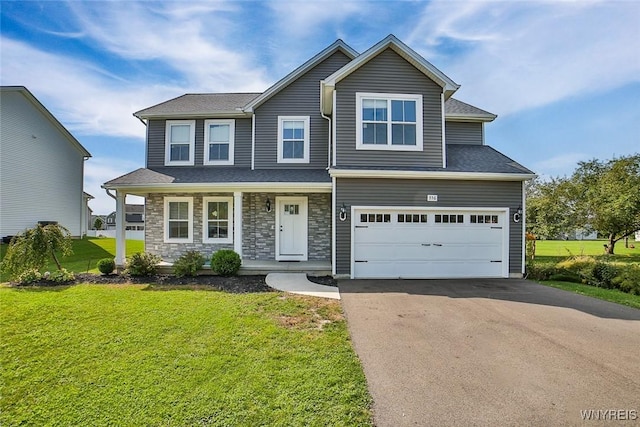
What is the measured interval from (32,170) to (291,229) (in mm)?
17722

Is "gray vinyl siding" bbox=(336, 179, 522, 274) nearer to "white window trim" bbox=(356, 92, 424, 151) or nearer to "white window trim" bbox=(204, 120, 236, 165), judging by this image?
"white window trim" bbox=(356, 92, 424, 151)

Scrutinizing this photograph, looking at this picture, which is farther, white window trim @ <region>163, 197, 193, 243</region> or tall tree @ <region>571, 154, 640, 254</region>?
tall tree @ <region>571, 154, 640, 254</region>

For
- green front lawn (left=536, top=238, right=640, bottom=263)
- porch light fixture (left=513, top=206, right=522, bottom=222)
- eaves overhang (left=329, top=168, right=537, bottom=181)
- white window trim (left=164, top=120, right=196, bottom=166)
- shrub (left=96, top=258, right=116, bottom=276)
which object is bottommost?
green front lawn (left=536, top=238, right=640, bottom=263)

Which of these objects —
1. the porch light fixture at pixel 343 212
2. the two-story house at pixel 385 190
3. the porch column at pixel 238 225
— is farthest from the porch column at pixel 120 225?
the porch light fixture at pixel 343 212

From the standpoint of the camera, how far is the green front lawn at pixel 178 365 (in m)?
2.92

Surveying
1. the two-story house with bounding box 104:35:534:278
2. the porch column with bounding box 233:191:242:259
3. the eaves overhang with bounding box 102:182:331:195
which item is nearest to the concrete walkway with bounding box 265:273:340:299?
the two-story house with bounding box 104:35:534:278

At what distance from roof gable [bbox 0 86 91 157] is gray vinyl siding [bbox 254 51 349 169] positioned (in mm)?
16099

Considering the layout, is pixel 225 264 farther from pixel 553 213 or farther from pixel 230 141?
pixel 553 213

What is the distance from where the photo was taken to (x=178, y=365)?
3795mm

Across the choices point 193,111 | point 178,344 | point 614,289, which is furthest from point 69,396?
point 614,289

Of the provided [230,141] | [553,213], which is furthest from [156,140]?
[553,213]

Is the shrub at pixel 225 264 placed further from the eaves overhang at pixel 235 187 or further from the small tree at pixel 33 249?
the small tree at pixel 33 249

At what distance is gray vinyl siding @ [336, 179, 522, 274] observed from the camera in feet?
30.3

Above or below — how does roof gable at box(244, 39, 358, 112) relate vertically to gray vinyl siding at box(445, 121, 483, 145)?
above
